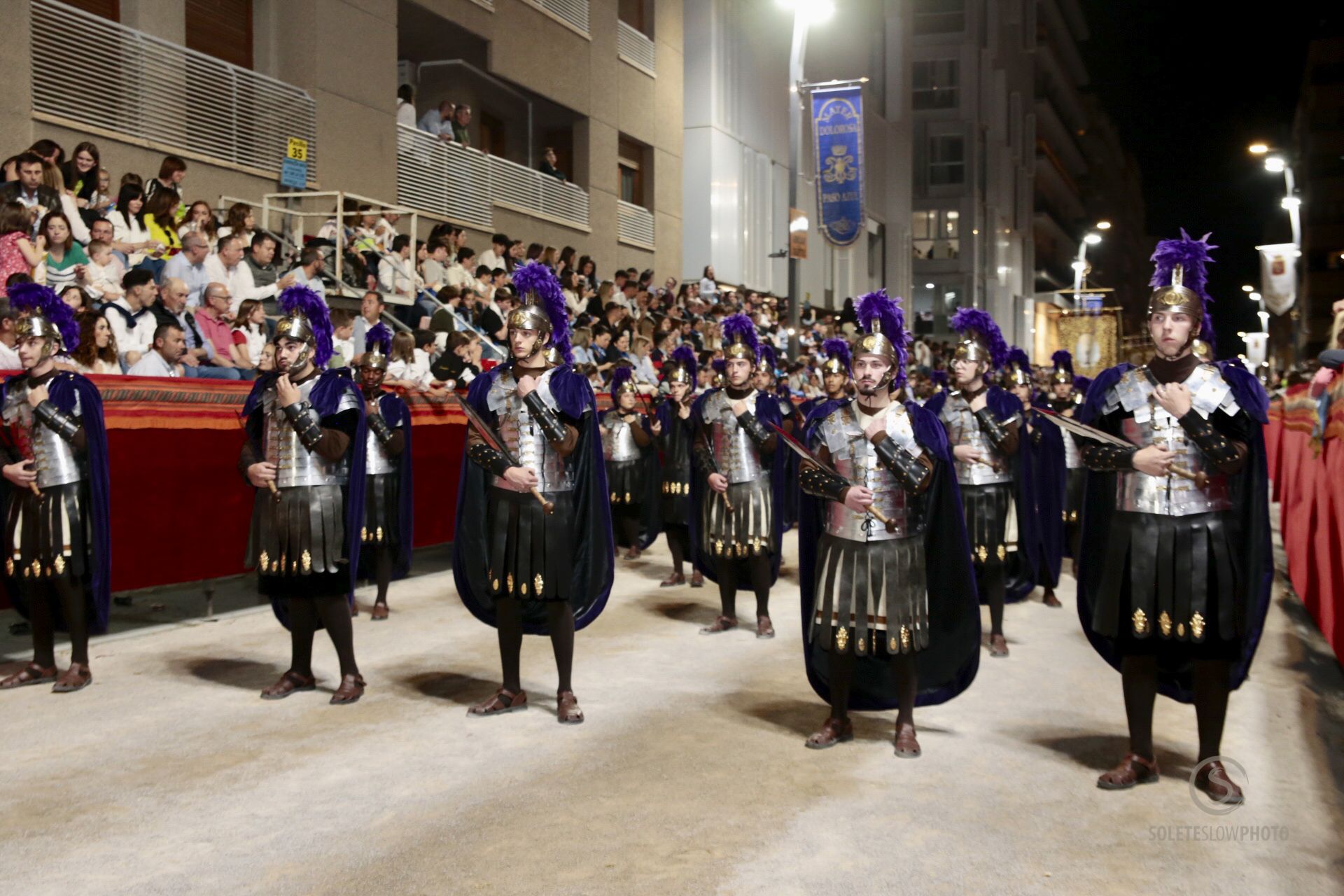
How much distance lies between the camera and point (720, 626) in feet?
28.3

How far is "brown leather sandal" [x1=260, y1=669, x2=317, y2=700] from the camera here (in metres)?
6.49

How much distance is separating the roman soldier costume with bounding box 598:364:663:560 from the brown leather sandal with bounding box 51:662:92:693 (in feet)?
18.1

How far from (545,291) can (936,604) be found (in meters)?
2.53

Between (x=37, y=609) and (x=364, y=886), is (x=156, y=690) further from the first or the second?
(x=364, y=886)

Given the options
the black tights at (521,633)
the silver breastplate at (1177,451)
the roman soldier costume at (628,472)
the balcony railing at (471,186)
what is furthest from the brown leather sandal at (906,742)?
the balcony railing at (471,186)

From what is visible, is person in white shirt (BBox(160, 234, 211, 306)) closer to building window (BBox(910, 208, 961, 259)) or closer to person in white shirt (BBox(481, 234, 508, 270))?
person in white shirt (BBox(481, 234, 508, 270))

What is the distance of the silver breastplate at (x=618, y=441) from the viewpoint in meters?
12.0

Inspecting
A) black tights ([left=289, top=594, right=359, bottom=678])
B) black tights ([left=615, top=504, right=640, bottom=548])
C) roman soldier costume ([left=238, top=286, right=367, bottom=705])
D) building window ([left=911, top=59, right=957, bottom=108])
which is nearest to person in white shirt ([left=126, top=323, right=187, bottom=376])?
roman soldier costume ([left=238, top=286, right=367, bottom=705])

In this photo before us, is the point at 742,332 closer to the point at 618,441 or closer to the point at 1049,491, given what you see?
the point at 1049,491

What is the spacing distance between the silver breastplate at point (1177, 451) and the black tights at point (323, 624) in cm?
406

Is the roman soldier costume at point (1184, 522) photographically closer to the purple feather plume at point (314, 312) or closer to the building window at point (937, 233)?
the purple feather plume at point (314, 312)

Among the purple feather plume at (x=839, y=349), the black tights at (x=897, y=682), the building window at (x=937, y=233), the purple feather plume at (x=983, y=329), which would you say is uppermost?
the building window at (x=937, y=233)

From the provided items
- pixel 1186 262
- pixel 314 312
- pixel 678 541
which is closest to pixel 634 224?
Answer: pixel 678 541

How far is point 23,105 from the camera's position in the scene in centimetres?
1220
